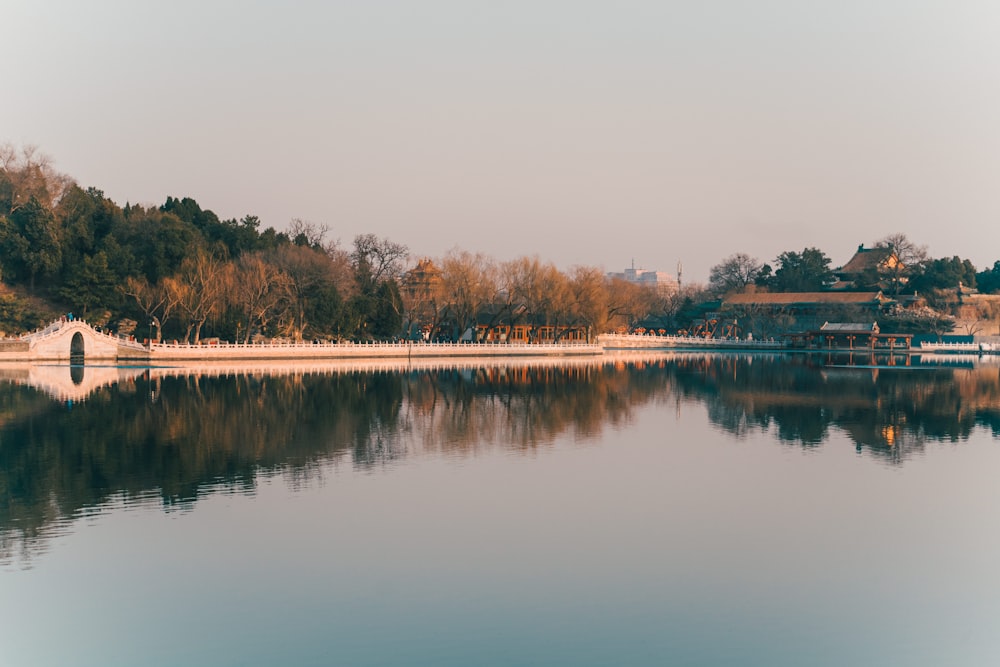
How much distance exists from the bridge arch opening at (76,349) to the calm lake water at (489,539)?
27.7 m

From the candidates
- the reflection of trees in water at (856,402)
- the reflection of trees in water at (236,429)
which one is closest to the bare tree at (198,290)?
the reflection of trees in water at (236,429)

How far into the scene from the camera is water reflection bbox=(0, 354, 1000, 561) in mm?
21750

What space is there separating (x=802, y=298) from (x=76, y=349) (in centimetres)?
8254

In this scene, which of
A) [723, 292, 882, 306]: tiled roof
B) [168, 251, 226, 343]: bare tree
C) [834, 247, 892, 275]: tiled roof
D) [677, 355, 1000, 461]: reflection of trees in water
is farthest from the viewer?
[834, 247, 892, 275]: tiled roof

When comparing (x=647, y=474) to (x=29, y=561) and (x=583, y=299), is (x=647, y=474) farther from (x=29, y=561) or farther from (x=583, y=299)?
(x=583, y=299)

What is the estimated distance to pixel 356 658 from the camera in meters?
11.5

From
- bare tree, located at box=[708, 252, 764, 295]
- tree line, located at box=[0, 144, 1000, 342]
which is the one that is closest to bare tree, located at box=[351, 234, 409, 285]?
tree line, located at box=[0, 144, 1000, 342]

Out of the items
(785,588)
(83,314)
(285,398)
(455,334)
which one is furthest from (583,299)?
(785,588)

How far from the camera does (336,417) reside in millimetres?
33969

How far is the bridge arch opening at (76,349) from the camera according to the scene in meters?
62.2

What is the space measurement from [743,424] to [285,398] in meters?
18.1

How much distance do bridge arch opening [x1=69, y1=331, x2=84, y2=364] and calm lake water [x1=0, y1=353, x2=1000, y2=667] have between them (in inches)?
1090

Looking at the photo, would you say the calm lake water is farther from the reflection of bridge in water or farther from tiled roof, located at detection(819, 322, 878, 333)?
tiled roof, located at detection(819, 322, 878, 333)

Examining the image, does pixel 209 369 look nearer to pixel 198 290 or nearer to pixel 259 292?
pixel 259 292
